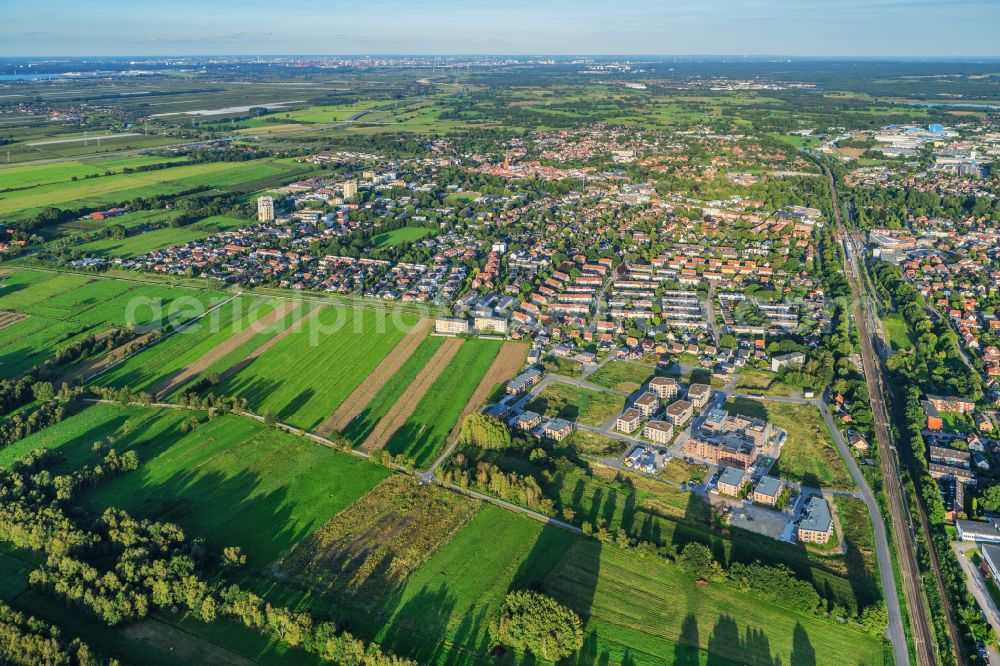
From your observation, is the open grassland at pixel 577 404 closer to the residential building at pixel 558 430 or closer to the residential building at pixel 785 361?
the residential building at pixel 558 430

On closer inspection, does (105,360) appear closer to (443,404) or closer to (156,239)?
(443,404)

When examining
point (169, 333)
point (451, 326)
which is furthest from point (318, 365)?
point (169, 333)

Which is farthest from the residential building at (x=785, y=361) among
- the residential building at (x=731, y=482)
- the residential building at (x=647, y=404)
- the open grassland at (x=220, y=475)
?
the open grassland at (x=220, y=475)

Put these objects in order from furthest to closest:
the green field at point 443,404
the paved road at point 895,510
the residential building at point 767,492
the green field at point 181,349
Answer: the green field at point 181,349, the green field at point 443,404, the residential building at point 767,492, the paved road at point 895,510

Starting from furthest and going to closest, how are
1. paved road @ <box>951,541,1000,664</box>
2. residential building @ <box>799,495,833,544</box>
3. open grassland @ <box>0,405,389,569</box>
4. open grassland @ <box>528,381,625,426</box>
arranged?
open grassland @ <box>528,381,625,426</box>
open grassland @ <box>0,405,389,569</box>
residential building @ <box>799,495,833,544</box>
paved road @ <box>951,541,1000,664</box>

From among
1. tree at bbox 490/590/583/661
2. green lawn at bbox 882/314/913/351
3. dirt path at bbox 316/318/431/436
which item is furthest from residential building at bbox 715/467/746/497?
green lawn at bbox 882/314/913/351

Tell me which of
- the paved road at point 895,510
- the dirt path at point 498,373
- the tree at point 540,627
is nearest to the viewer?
the tree at point 540,627

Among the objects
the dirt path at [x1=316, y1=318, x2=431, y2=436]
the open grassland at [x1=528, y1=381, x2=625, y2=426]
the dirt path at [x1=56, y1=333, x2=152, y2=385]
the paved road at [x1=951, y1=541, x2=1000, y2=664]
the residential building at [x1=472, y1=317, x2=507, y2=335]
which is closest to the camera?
the paved road at [x1=951, y1=541, x2=1000, y2=664]

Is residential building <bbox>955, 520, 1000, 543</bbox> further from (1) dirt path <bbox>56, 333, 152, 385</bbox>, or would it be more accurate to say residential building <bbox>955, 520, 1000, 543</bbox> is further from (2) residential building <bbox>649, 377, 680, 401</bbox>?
(1) dirt path <bbox>56, 333, 152, 385</bbox>
